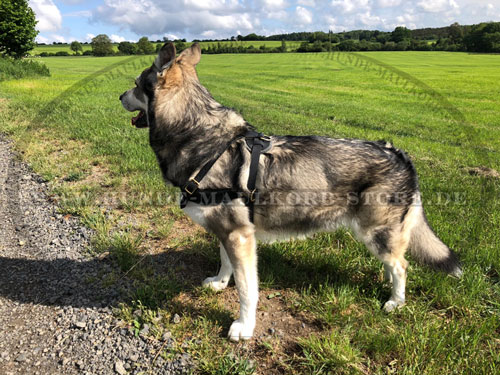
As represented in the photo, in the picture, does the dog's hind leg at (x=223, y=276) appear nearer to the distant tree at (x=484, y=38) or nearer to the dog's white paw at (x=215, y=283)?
the dog's white paw at (x=215, y=283)

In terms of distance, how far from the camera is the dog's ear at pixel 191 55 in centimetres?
315

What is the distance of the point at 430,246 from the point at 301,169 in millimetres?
1699

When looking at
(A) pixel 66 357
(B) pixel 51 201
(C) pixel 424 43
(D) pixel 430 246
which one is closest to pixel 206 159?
(A) pixel 66 357

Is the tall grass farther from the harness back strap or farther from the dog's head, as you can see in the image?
the harness back strap

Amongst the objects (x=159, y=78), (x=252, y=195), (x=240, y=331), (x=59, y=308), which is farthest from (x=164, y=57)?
(x=59, y=308)

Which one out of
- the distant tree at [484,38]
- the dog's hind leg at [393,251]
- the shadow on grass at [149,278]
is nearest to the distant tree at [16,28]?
the shadow on grass at [149,278]

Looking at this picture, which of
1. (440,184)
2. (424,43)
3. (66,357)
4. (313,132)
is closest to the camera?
(66,357)

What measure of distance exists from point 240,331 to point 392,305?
5.44ft

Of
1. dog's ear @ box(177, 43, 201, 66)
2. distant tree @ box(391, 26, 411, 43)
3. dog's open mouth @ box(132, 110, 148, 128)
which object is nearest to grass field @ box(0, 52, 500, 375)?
dog's open mouth @ box(132, 110, 148, 128)

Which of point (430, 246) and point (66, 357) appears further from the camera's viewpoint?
point (430, 246)

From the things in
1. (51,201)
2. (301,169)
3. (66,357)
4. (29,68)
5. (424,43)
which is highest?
(424,43)

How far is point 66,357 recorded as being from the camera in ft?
9.34

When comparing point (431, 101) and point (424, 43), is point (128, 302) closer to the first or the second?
point (431, 101)

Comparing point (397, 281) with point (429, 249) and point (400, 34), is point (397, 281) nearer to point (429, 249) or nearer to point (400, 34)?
point (429, 249)
